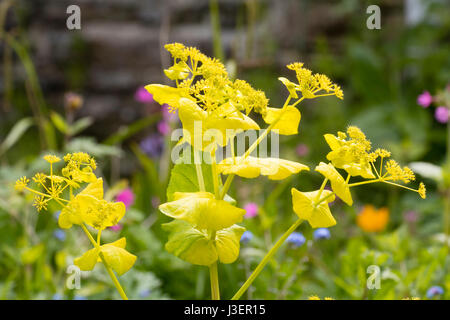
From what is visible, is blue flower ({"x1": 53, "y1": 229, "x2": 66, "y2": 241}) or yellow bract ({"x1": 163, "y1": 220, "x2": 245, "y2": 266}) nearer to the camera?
yellow bract ({"x1": 163, "y1": 220, "x2": 245, "y2": 266})

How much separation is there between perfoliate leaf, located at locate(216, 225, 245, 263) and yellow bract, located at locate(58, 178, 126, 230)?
0.34 feet

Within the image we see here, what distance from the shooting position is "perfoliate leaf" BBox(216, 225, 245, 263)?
468mm

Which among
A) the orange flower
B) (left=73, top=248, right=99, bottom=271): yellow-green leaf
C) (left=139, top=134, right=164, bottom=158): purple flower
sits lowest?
the orange flower

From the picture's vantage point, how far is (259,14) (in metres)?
2.71

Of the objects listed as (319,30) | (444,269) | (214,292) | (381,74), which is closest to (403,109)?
(381,74)

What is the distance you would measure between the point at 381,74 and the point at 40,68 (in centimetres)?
197

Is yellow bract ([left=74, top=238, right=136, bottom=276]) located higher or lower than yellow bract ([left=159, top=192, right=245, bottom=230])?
lower

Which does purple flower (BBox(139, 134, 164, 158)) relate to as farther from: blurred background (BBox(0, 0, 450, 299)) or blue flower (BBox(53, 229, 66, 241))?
blue flower (BBox(53, 229, 66, 241))

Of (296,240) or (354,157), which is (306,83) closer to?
(354,157)

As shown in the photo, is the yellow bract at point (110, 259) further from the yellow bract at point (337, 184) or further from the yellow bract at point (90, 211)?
the yellow bract at point (337, 184)

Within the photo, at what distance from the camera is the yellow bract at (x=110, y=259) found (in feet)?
1.49

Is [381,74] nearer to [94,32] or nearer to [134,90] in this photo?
[134,90]

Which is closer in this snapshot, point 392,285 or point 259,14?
point 392,285

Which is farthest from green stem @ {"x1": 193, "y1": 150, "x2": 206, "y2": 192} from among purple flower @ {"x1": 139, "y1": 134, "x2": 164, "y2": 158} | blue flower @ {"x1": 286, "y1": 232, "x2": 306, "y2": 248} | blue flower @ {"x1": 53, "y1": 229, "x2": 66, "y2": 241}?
purple flower @ {"x1": 139, "y1": 134, "x2": 164, "y2": 158}
